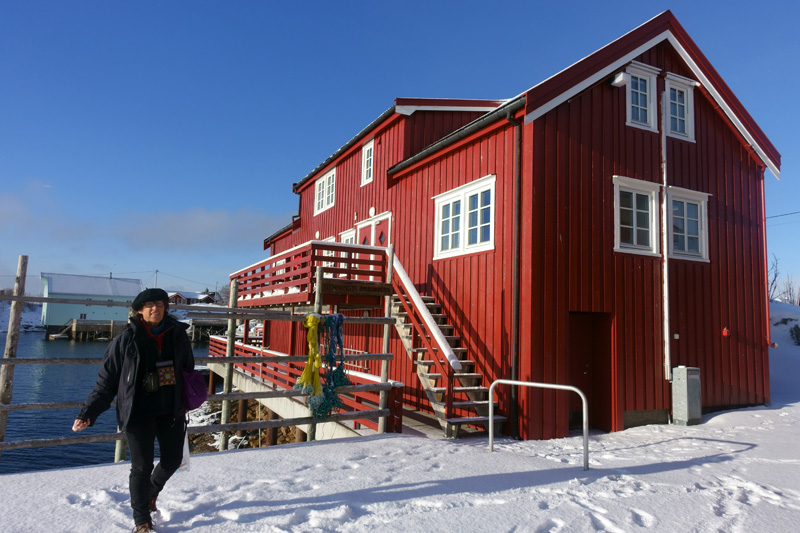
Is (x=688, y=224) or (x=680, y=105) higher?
(x=680, y=105)

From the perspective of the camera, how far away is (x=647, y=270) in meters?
10.1

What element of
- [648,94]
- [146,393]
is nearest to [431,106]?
[648,94]

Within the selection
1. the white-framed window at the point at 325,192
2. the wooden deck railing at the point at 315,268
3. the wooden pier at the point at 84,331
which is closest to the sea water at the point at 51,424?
the wooden deck railing at the point at 315,268

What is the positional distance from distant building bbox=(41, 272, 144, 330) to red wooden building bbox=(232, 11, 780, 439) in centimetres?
6471

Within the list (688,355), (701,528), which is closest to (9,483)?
(701,528)

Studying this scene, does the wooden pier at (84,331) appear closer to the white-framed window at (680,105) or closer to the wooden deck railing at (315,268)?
the wooden deck railing at (315,268)

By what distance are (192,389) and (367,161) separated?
1259cm

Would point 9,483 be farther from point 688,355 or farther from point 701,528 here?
point 688,355

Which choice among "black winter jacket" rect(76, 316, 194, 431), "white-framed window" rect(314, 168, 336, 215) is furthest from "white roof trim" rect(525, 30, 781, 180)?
"white-framed window" rect(314, 168, 336, 215)

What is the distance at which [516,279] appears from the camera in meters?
8.95

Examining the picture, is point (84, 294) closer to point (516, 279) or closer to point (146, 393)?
point (516, 279)

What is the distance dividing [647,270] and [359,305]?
554 centimetres

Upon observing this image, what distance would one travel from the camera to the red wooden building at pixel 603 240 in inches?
354

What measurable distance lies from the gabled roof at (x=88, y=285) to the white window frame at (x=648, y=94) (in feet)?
236
